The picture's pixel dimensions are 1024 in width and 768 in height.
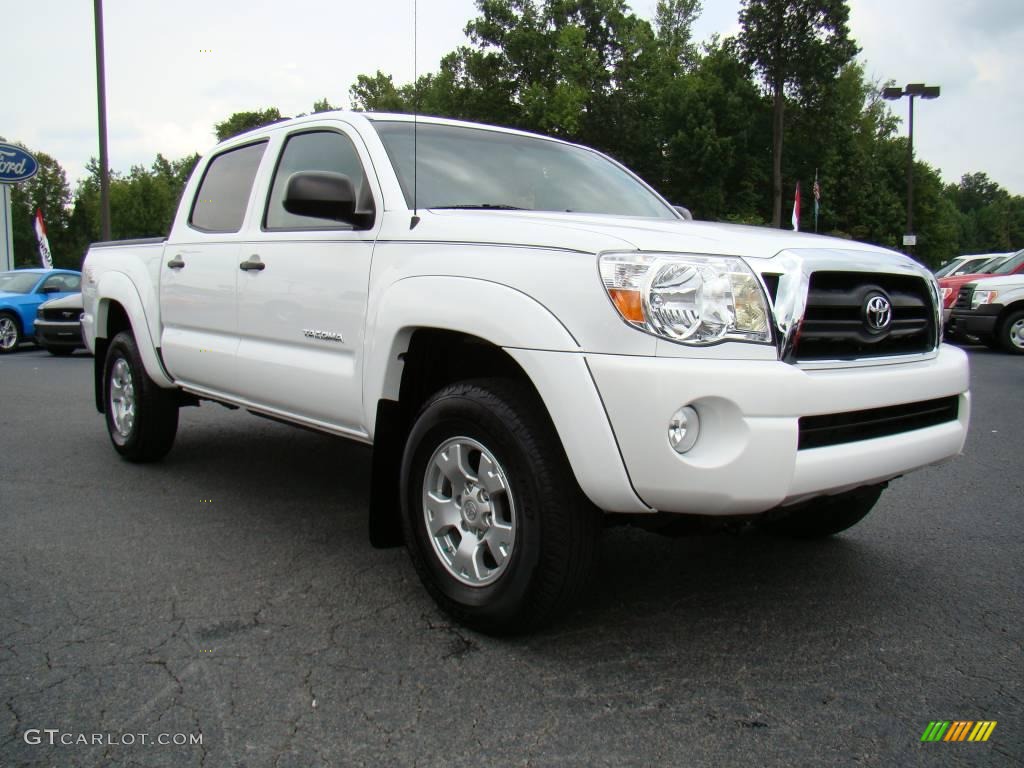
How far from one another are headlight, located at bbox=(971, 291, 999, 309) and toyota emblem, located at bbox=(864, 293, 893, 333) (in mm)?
13204

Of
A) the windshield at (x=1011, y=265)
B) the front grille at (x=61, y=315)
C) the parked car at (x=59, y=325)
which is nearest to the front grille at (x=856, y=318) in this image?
→ the windshield at (x=1011, y=265)

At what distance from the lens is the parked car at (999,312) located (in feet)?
46.8

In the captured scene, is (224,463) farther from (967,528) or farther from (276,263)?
(967,528)

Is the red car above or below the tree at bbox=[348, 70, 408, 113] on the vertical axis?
below

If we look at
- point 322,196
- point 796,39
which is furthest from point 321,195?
point 796,39

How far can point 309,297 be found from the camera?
12.4 feet

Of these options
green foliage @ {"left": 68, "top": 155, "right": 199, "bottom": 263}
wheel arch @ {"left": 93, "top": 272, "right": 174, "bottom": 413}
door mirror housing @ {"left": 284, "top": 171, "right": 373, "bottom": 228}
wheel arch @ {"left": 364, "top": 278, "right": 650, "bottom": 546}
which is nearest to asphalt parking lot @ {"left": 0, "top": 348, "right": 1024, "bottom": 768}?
wheel arch @ {"left": 364, "top": 278, "right": 650, "bottom": 546}

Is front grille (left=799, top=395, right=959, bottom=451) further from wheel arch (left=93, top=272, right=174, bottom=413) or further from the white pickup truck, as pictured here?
wheel arch (left=93, top=272, right=174, bottom=413)

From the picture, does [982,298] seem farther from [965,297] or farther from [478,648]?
[478,648]

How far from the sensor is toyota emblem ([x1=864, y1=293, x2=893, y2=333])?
2.87 meters

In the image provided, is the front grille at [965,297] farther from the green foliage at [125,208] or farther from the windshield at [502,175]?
the green foliage at [125,208]

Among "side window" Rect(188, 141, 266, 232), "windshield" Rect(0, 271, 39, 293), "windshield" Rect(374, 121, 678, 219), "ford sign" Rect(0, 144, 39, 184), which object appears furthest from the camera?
"ford sign" Rect(0, 144, 39, 184)

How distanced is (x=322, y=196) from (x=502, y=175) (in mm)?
878

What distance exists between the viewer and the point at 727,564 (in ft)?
12.4
